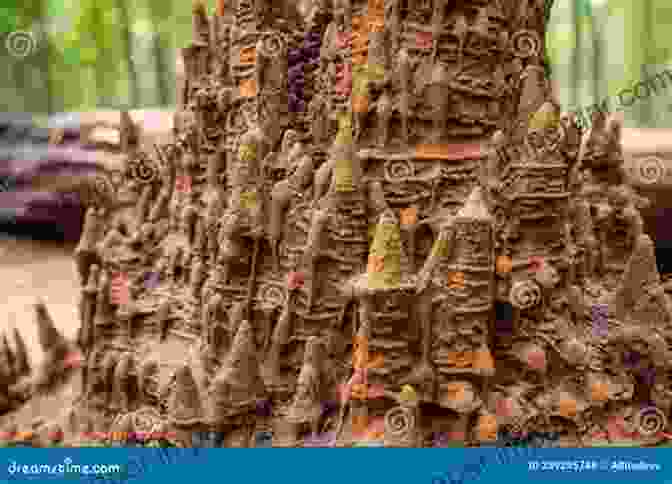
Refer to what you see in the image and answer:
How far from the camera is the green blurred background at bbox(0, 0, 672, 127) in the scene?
1341 centimetres

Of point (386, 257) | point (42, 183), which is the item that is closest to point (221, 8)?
point (386, 257)

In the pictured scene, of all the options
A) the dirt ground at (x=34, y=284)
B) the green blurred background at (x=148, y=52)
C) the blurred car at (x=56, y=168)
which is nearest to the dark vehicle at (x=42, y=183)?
the blurred car at (x=56, y=168)

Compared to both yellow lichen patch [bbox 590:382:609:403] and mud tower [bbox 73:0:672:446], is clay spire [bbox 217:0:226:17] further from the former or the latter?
yellow lichen patch [bbox 590:382:609:403]

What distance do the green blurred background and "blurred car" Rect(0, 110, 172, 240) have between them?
3.04 ft

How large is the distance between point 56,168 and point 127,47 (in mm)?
4663

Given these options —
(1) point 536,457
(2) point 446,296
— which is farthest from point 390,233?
(1) point 536,457

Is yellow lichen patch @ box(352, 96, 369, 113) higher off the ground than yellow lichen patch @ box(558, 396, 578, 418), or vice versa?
yellow lichen patch @ box(352, 96, 369, 113)

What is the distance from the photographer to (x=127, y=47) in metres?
20.8

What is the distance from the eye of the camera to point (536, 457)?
5.42 meters

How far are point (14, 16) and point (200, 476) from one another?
9793 mm

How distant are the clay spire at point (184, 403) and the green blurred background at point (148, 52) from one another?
653 centimetres

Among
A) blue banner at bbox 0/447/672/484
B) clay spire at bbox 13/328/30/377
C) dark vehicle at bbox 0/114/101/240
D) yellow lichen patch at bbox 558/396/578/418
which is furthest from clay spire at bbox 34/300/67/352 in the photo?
dark vehicle at bbox 0/114/101/240

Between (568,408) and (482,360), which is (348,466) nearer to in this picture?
(482,360)

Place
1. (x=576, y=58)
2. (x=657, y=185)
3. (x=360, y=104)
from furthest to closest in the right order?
1. (x=576, y=58)
2. (x=657, y=185)
3. (x=360, y=104)
